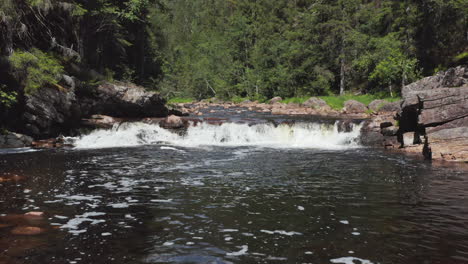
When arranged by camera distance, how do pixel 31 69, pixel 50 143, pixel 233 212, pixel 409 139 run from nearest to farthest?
pixel 233 212 < pixel 31 69 < pixel 409 139 < pixel 50 143

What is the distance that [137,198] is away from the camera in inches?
399

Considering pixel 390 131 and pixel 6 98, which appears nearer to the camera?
pixel 6 98

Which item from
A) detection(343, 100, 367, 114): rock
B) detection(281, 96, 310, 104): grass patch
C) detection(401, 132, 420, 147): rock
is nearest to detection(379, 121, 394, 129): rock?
detection(401, 132, 420, 147): rock

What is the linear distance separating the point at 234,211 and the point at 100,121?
1982 cm

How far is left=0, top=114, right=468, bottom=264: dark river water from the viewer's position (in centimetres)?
631

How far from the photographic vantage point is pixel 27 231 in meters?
7.05

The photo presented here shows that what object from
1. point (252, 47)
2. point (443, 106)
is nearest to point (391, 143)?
point (443, 106)

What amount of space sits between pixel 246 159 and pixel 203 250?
11.2 m

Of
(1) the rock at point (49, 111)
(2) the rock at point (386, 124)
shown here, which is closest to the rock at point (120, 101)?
(1) the rock at point (49, 111)

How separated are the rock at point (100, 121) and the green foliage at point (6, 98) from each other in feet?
19.9

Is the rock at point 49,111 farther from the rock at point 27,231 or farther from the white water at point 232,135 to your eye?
the rock at point 27,231

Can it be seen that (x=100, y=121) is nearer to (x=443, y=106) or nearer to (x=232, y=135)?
(x=232, y=135)

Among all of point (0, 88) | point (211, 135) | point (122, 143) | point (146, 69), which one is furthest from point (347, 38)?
point (0, 88)

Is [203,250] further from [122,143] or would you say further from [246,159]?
[122,143]
